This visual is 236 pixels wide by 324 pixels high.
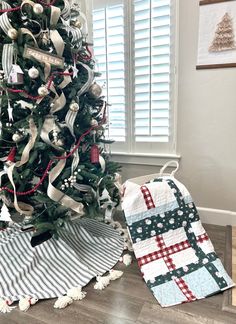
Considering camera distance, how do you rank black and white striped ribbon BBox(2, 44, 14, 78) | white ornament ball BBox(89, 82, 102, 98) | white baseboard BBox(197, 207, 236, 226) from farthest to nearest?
white baseboard BBox(197, 207, 236, 226), white ornament ball BBox(89, 82, 102, 98), black and white striped ribbon BBox(2, 44, 14, 78)

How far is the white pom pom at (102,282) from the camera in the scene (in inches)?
57.2

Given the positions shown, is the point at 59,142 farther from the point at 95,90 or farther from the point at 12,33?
the point at 12,33

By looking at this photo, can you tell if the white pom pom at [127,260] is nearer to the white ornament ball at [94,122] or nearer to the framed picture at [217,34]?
the white ornament ball at [94,122]

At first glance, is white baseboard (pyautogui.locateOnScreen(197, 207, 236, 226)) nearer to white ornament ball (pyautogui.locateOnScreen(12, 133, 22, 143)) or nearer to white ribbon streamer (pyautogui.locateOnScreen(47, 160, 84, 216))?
white ribbon streamer (pyautogui.locateOnScreen(47, 160, 84, 216))

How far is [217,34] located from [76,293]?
75.4 inches

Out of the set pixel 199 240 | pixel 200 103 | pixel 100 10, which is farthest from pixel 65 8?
pixel 199 240

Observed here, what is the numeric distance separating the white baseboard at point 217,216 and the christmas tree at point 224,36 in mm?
1235

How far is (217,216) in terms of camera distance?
84.0 inches

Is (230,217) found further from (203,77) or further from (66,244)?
(66,244)

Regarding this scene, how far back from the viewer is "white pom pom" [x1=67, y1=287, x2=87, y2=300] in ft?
4.50

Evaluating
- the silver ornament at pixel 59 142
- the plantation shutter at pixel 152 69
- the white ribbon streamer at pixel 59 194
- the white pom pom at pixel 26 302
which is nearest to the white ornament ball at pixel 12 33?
the silver ornament at pixel 59 142

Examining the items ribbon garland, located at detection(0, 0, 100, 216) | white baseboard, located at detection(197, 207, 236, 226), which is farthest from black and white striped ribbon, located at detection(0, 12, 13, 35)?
white baseboard, located at detection(197, 207, 236, 226)

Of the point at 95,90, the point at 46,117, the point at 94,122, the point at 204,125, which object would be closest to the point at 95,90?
the point at 95,90

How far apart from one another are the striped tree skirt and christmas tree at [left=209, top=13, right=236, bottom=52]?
1555 mm
